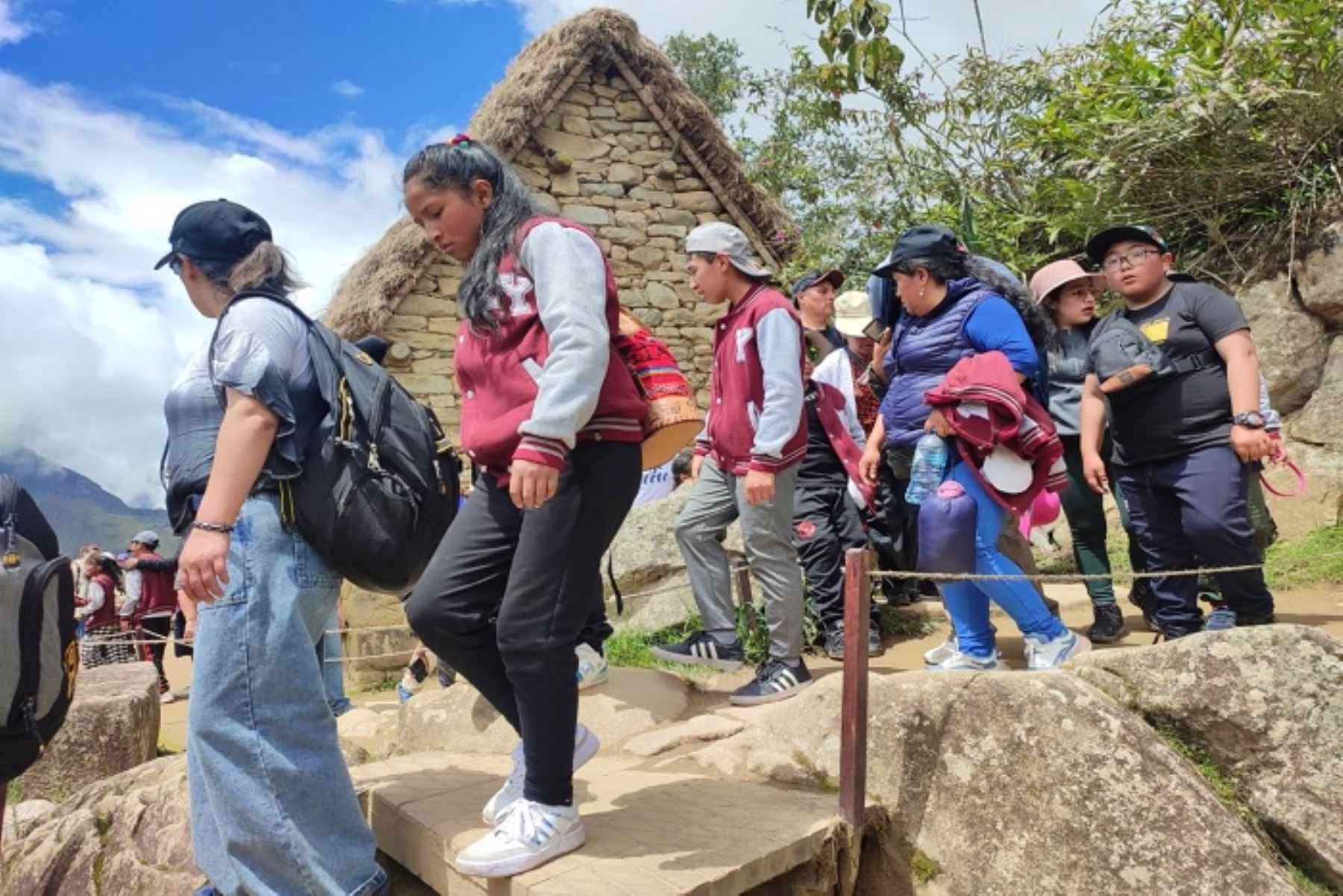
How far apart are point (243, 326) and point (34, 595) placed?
77cm

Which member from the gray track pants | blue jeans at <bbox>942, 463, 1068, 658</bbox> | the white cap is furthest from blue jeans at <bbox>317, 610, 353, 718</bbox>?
blue jeans at <bbox>942, 463, 1068, 658</bbox>

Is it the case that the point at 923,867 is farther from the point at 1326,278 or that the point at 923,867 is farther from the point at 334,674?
the point at 1326,278

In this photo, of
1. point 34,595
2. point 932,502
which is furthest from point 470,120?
point 34,595

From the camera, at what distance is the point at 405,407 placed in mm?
2463

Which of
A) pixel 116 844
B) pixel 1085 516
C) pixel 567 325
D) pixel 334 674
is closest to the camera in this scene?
pixel 567 325

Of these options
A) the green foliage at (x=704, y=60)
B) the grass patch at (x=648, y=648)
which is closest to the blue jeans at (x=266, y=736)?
the grass patch at (x=648, y=648)

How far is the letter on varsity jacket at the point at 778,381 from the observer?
351cm

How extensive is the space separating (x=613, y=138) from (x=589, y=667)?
22.1 ft

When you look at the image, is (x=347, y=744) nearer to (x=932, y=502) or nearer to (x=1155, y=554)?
(x=932, y=502)

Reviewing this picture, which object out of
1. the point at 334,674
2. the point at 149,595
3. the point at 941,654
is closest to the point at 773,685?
the point at 941,654

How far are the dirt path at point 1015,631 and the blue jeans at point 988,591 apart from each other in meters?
0.55

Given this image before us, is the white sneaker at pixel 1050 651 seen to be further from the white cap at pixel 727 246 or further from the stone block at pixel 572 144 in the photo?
the stone block at pixel 572 144

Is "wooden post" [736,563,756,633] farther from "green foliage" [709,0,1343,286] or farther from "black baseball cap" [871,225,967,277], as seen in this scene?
"green foliage" [709,0,1343,286]

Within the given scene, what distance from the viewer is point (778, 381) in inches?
141
